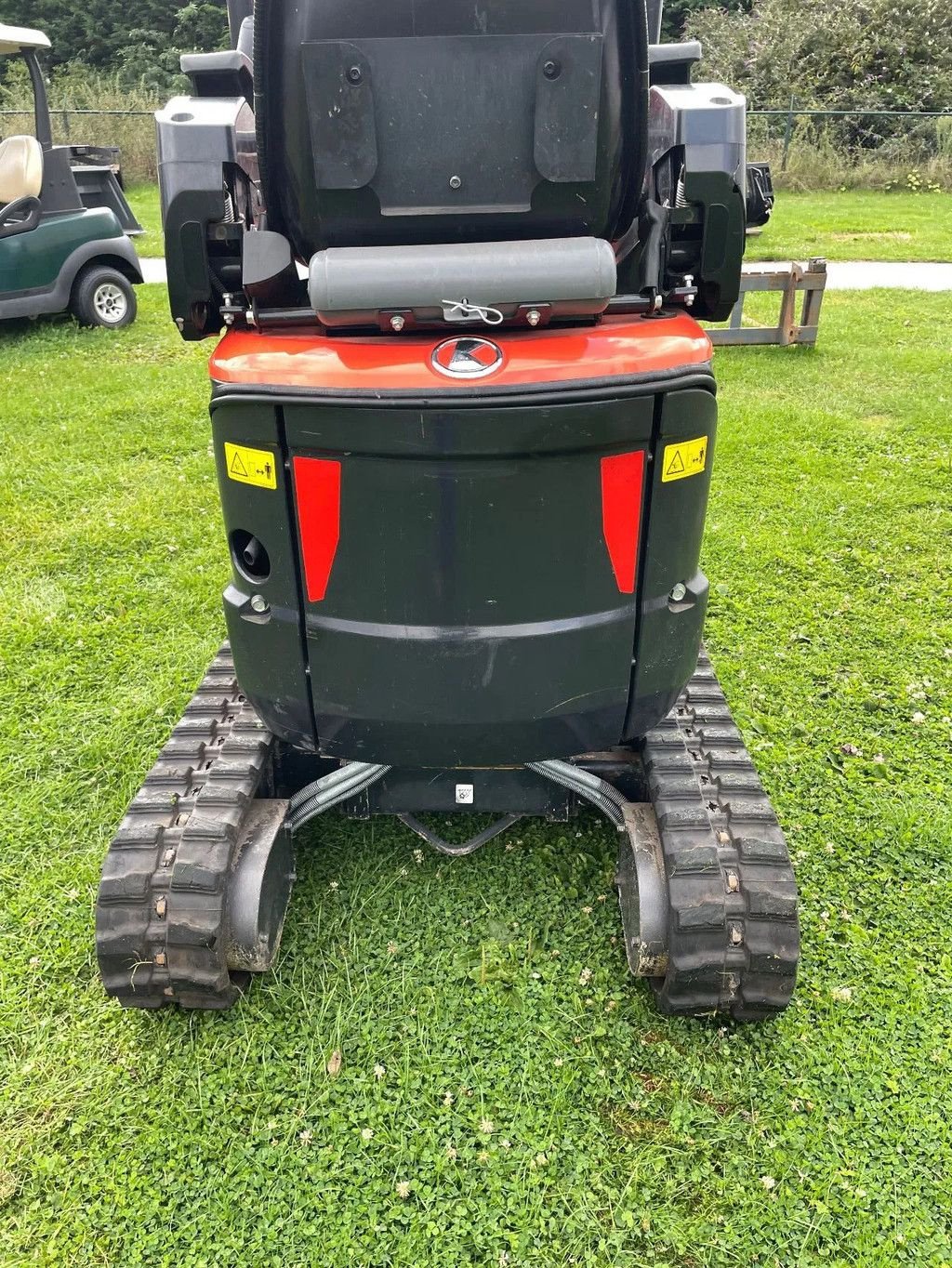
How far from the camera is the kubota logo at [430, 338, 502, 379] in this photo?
72.4 inches

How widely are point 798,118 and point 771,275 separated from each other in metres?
14.3

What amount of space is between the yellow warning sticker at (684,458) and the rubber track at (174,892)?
47.9 inches

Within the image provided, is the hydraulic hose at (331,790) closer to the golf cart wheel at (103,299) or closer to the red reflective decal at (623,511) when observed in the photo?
the red reflective decal at (623,511)

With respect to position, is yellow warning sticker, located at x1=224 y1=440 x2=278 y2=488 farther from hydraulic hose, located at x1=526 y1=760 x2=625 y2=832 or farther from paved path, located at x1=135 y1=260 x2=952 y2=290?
paved path, located at x1=135 y1=260 x2=952 y2=290

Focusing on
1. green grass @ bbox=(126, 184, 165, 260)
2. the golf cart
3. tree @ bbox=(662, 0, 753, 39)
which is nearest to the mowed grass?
the golf cart

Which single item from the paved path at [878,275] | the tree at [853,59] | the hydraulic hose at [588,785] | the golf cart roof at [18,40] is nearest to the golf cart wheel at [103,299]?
the golf cart roof at [18,40]

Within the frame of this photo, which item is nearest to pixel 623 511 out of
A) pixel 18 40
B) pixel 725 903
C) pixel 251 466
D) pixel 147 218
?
pixel 251 466

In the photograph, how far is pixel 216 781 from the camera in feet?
7.89

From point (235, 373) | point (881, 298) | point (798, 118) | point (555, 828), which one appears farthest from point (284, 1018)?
point (798, 118)

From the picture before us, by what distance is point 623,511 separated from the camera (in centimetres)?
200

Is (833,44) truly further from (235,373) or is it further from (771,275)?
(235,373)

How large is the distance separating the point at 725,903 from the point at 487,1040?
646 millimetres

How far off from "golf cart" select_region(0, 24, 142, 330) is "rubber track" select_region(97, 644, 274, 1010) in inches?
269

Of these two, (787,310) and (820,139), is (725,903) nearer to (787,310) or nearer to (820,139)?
(787,310)
